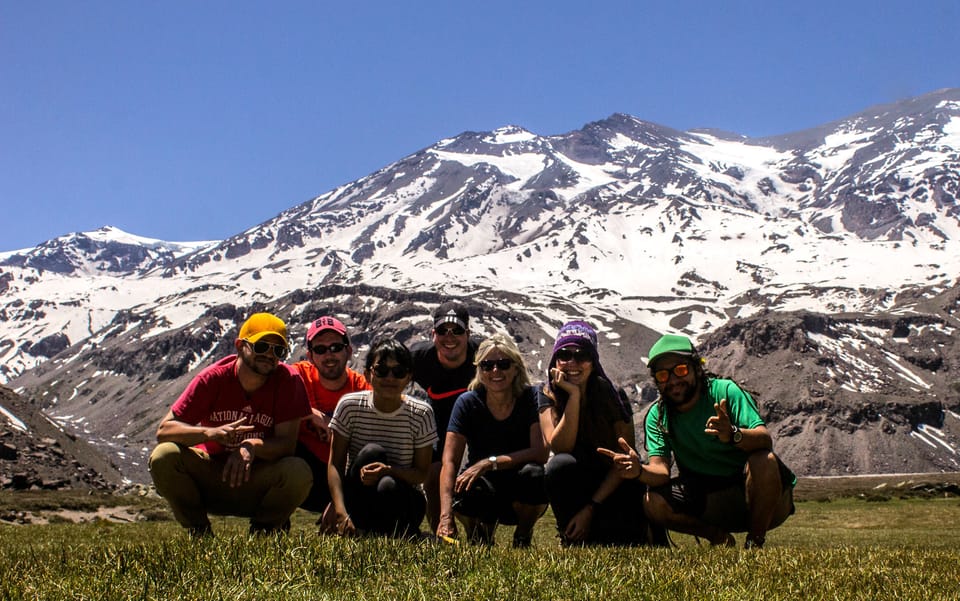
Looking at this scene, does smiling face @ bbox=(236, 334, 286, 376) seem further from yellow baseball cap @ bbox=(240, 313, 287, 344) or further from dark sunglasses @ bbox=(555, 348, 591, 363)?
dark sunglasses @ bbox=(555, 348, 591, 363)

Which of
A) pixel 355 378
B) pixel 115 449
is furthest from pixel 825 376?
pixel 355 378

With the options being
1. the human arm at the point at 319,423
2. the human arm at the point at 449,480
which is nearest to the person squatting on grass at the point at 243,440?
the human arm at the point at 319,423

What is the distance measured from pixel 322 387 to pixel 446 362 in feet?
5.67

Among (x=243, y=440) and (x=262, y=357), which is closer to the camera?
(x=243, y=440)

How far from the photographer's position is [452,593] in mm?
3953

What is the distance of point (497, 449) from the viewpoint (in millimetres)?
8750

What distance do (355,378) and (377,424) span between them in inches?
82.3

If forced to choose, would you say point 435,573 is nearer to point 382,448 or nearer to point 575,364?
point 382,448

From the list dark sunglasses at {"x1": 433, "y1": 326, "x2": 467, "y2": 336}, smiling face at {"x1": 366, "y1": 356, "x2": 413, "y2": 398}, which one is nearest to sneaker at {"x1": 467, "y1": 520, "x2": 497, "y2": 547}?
smiling face at {"x1": 366, "y1": 356, "x2": 413, "y2": 398}

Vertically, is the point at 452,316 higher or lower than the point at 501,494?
higher

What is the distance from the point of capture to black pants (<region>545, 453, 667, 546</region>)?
7914mm

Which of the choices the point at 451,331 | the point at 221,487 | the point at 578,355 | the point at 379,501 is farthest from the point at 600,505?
the point at 221,487

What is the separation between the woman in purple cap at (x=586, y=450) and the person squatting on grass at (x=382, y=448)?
1413 mm

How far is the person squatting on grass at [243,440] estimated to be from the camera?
24.8 feet
